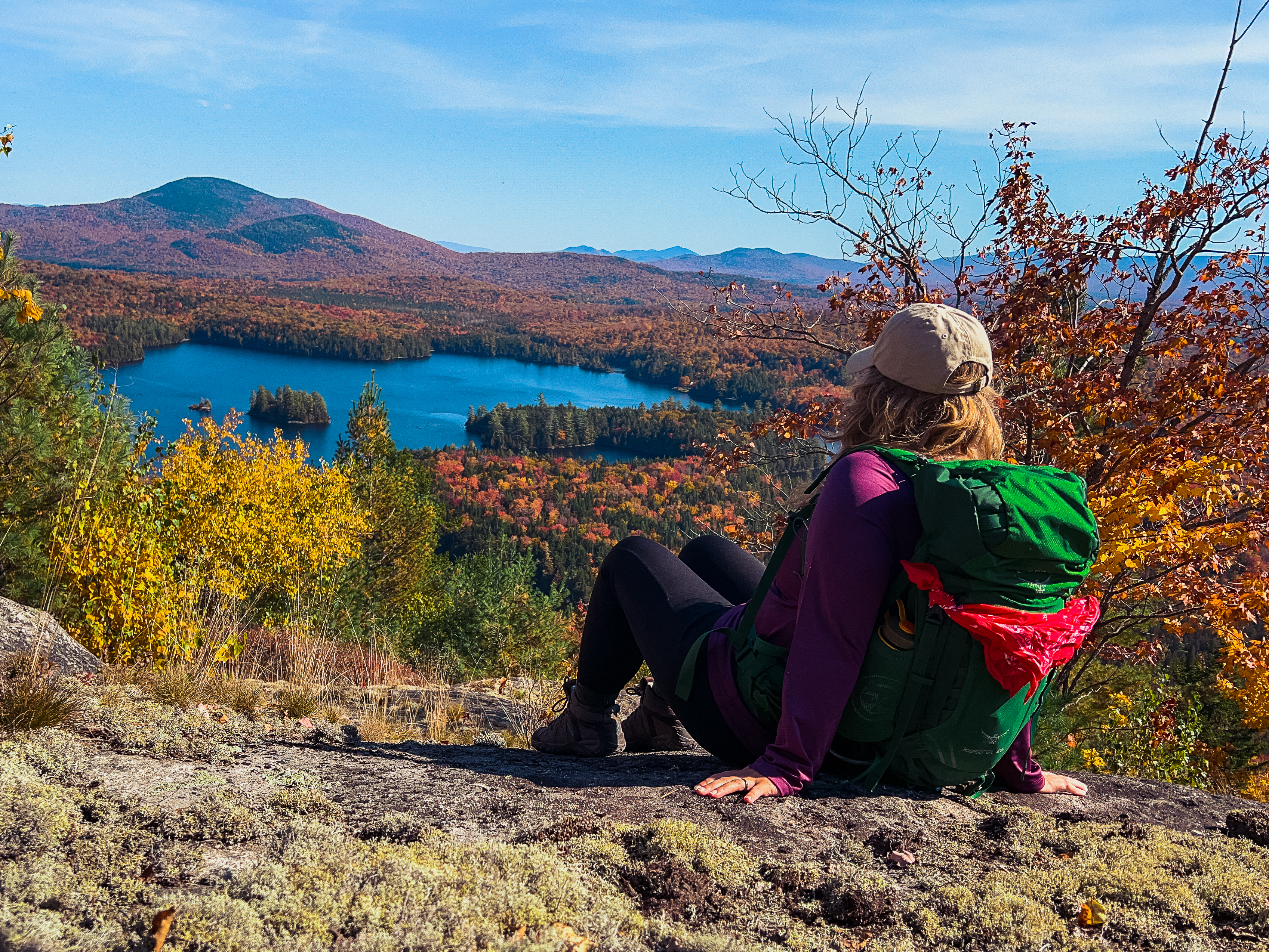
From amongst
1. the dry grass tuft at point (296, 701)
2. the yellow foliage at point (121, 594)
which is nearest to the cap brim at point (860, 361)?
the dry grass tuft at point (296, 701)

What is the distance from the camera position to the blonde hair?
183 centimetres

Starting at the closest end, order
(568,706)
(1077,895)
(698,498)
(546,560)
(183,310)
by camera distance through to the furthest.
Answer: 1. (1077,895)
2. (568,706)
3. (546,560)
4. (698,498)
5. (183,310)

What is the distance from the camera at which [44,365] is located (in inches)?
311

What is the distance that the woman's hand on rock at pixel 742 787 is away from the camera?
1.75m

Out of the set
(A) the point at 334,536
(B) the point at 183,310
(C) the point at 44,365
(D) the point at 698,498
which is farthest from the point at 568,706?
(B) the point at 183,310

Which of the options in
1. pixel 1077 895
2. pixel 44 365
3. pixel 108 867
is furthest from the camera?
pixel 44 365

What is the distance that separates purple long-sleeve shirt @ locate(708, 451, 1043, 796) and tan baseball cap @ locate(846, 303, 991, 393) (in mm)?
227

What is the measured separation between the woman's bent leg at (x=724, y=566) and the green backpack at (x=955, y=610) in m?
0.58

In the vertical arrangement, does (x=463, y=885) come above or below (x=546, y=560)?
above

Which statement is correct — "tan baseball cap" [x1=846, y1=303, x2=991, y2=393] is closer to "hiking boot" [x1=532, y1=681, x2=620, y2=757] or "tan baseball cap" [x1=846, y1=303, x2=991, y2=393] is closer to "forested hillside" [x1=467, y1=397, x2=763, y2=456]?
"hiking boot" [x1=532, y1=681, x2=620, y2=757]

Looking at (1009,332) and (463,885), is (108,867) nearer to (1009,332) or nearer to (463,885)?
(463,885)

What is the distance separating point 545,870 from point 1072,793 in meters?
1.48

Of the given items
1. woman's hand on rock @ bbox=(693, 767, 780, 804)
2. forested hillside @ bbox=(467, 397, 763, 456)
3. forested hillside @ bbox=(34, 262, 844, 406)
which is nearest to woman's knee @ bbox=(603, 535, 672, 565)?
woman's hand on rock @ bbox=(693, 767, 780, 804)

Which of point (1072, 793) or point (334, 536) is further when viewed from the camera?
point (334, 536)
